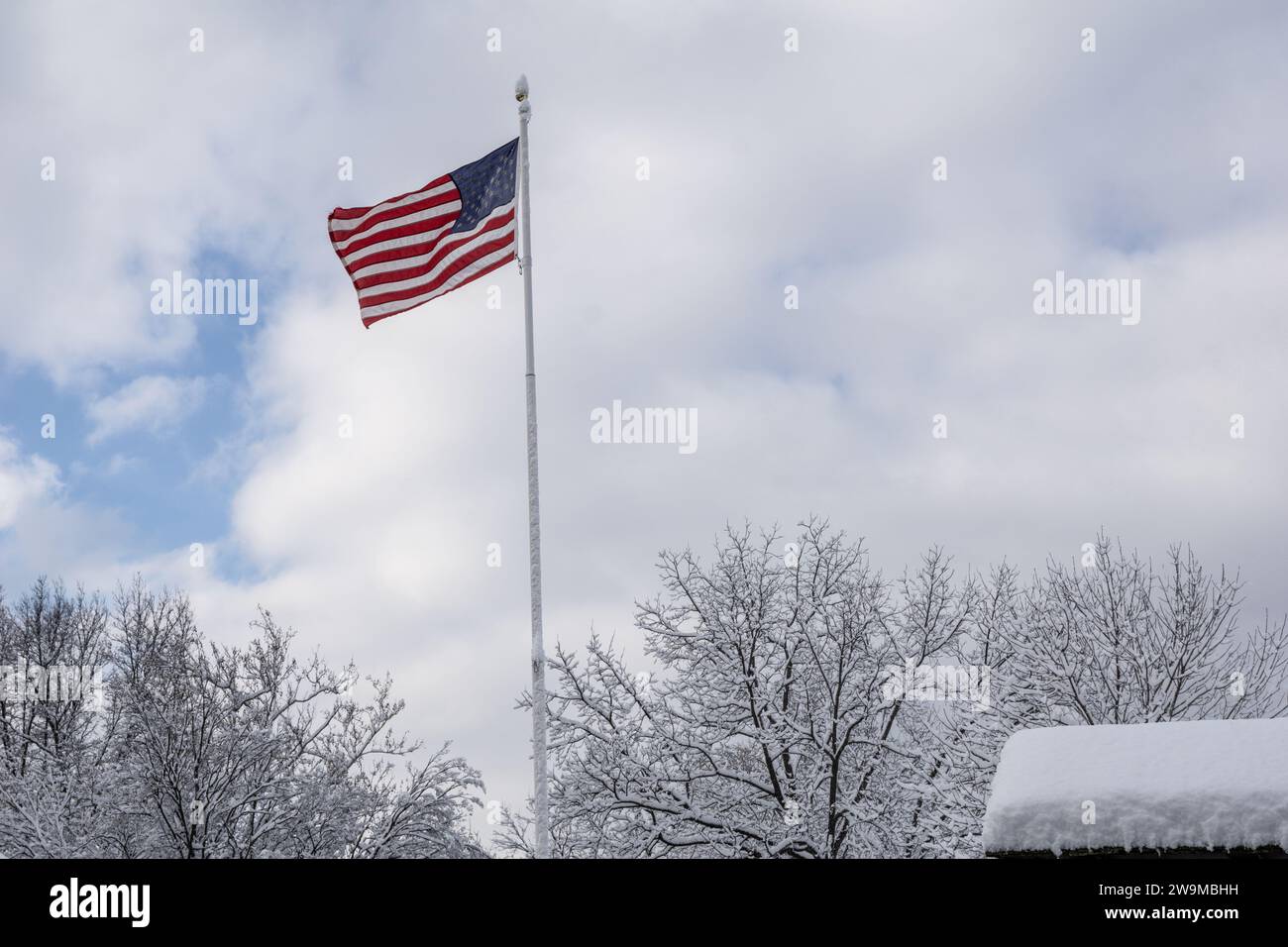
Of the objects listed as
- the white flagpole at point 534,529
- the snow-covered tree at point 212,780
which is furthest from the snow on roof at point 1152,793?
the snow-covered tree at point 212,780

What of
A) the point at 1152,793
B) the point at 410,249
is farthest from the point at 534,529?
the point at 1152,793

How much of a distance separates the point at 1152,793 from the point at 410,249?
8.36 m

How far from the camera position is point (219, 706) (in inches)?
963

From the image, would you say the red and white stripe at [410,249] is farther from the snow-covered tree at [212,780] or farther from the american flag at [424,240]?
the snow-covered tree at [212,780]

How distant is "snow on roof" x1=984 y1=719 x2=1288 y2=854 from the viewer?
7.82 m

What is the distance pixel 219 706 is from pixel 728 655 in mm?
10672

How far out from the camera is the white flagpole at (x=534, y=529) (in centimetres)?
1198

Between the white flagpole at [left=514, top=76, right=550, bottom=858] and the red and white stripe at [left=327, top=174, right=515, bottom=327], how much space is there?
0.68 metres

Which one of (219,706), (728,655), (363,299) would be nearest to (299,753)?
(219,706)

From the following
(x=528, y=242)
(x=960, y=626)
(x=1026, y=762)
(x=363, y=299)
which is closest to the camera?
Result: (x=1026, y=762)


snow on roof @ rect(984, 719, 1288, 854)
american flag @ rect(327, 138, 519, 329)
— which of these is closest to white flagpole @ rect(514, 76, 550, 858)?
american flag @ rect(327, 138, 519, 329)

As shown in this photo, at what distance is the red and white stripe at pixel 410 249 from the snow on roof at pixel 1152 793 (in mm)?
7122
